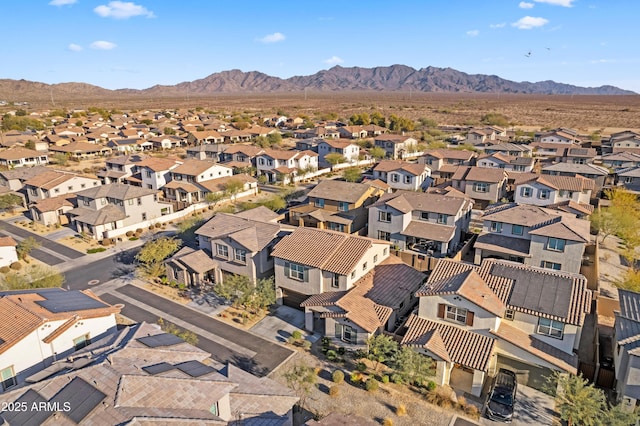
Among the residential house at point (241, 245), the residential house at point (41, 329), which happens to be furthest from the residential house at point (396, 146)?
the residential house at point (41, 329)

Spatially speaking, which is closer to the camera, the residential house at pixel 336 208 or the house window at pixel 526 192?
the residential house at pixel 336 208

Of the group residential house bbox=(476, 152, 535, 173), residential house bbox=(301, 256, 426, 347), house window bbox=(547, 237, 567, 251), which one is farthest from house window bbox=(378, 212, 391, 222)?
residential house bbox=(476, 152, 535, 173)

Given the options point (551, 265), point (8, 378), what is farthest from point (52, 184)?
point (551, 265)

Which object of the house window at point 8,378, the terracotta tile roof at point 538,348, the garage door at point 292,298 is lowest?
the garage door at point 292,298

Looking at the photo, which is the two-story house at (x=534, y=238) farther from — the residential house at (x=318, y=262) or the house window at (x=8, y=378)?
the house window at (x=8, y=378)

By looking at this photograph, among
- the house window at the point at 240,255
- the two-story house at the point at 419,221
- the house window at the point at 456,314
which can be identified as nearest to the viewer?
the house window at the point at 456,314

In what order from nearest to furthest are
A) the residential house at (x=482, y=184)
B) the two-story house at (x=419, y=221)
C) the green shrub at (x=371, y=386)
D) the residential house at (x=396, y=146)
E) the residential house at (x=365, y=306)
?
the green shrub at (x=371, y=386) → the residential house at (x=365, y=306) → the two-story house at (x=419, y=221) → the residential house at (x=482, y=184) → the residential house at (x=396, y=146)

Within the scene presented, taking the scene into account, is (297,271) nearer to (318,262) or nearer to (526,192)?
(318,262)
